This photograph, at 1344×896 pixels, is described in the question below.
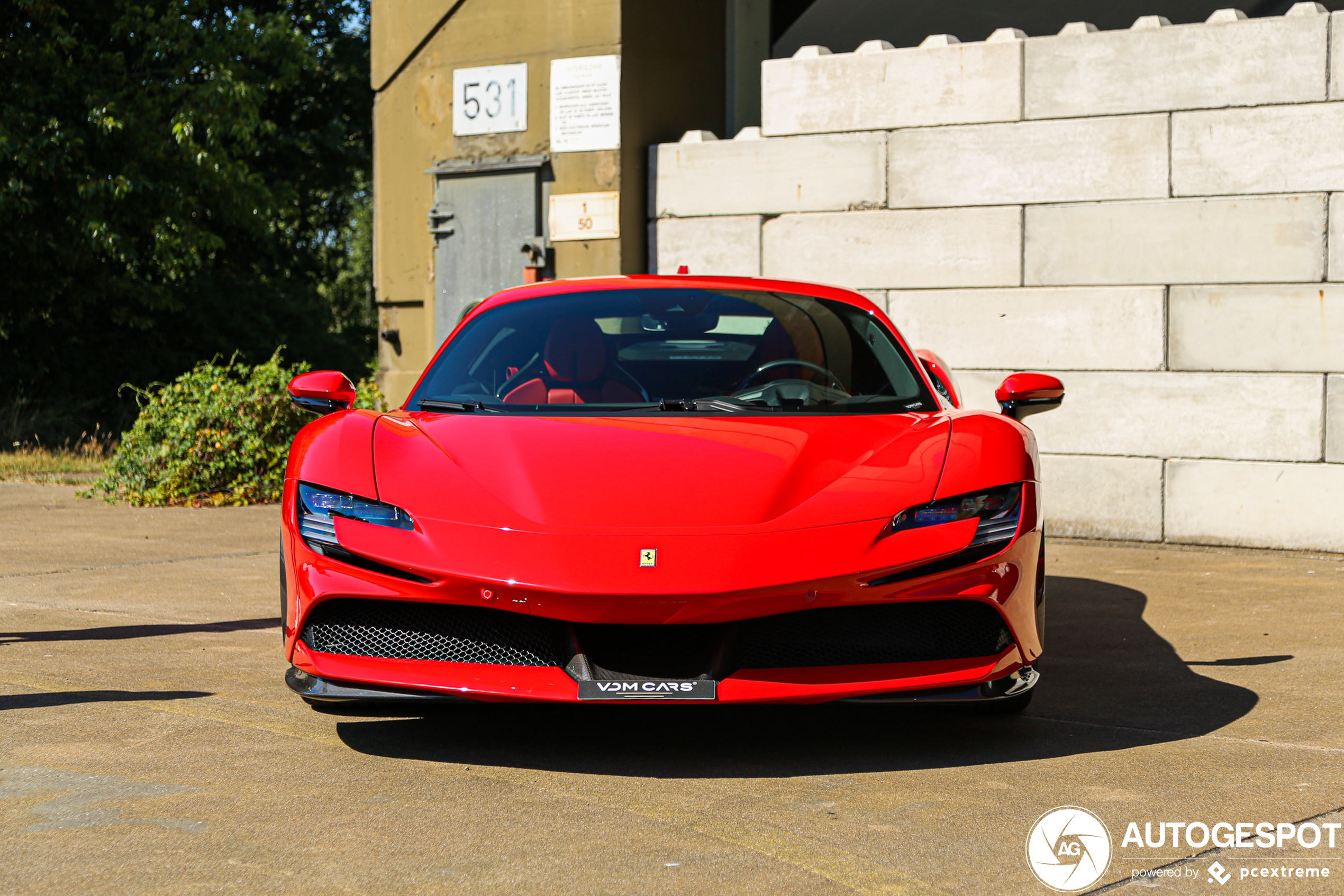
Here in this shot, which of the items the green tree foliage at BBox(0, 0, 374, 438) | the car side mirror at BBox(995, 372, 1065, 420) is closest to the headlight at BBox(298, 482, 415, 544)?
the car side mirror at BBox(995, 372, 1065, 420)

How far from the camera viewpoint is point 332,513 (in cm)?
405

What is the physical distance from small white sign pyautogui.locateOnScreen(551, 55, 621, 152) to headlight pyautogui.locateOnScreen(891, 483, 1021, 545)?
24.1 feet

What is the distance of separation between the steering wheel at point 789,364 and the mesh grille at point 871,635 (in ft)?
4.35

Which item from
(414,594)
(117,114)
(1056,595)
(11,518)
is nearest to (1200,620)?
(1056,595)

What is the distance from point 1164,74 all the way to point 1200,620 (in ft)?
13.2

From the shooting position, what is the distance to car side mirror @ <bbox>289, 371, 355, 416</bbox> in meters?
5.12

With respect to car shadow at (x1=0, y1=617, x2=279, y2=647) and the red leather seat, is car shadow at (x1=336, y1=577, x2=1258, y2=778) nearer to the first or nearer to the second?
the red leather seat

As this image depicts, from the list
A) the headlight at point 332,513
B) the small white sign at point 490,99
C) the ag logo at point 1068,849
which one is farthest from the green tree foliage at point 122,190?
the ag logo at point 1068,849

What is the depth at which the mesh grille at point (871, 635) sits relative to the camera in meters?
3.82

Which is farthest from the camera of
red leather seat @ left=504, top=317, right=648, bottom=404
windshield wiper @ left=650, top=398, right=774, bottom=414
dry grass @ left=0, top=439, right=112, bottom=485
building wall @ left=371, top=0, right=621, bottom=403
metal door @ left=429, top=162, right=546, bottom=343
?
dry grass @ left=0, top=439, right=112, bottom=485

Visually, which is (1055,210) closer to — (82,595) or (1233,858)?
(82,595)

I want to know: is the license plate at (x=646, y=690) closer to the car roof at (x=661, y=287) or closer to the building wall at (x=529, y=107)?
the car roof at (x=661, y=287)

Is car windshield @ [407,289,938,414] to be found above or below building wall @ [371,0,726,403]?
below

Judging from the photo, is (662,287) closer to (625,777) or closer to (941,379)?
(941,379)
